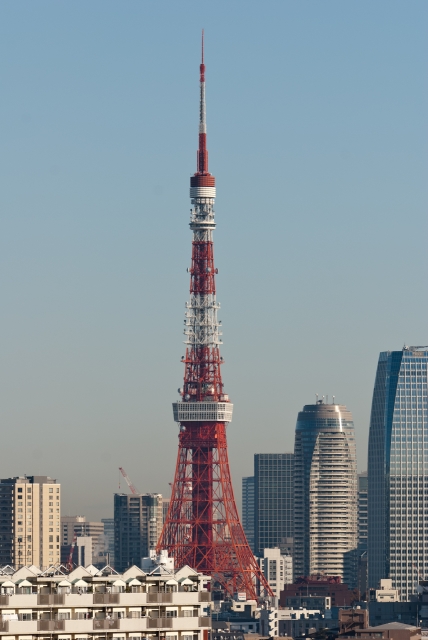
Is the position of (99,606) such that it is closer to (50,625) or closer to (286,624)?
(50,625)

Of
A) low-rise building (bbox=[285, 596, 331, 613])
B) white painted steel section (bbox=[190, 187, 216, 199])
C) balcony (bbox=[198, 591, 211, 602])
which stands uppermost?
white painted steel section (bbox=[190, 187, 216, 199])

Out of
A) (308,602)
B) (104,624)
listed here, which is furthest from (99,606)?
(308,602)

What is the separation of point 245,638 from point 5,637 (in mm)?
73241

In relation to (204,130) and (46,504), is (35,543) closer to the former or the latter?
(46,504)

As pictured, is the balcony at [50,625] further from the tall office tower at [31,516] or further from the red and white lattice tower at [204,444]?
the tall office tower at [31,516]

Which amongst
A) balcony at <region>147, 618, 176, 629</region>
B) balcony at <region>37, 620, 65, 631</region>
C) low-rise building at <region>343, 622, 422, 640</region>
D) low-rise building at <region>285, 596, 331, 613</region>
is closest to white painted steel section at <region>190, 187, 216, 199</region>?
low-rise building at <region>285, 596, 331, 613</region>

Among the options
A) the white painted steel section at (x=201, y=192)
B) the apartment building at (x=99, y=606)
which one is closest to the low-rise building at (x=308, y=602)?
the white painted steel section at (x=201, y=192)

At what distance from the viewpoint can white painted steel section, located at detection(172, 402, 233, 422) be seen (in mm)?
171625

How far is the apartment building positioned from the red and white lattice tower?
10268 centimetres

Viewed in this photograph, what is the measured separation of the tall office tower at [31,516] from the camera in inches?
7357

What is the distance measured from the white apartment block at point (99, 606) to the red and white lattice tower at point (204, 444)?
10277cm

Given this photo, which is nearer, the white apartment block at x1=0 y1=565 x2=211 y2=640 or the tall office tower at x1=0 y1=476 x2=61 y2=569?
the white apartment block at x1=0 y1=565 x2=211 y2=640

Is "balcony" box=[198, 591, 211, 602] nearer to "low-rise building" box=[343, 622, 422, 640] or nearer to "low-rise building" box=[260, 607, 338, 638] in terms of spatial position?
"low-rise building" box=[343, 622, 422, 640]

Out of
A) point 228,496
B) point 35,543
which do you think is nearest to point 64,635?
point 228,496
